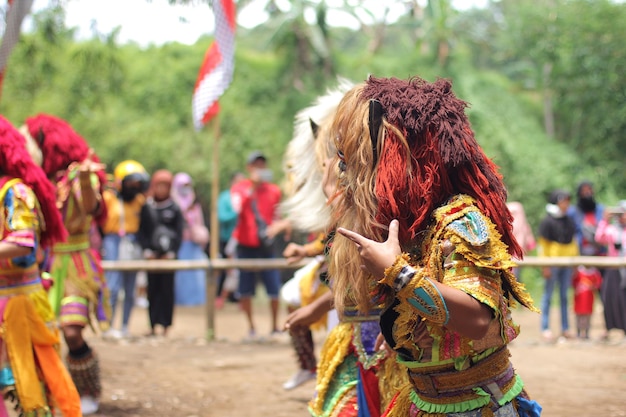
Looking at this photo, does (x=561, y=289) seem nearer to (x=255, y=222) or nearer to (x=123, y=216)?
(x=255, y=222)

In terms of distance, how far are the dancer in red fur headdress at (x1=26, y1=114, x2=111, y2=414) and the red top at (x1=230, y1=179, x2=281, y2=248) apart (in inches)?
159

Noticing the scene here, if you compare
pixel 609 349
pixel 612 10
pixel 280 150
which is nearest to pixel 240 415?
pixel 609 349

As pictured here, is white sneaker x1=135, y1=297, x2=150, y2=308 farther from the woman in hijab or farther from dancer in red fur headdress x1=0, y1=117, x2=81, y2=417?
dancer in red fur headdress x1=0, y1=117, x2=81, y2=417

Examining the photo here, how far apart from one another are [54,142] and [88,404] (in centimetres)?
171

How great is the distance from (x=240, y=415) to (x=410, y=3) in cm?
1434

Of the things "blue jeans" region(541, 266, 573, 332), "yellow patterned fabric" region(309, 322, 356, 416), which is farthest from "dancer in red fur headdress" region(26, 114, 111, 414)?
"blue jeans" region(541, 266, 573, 332)

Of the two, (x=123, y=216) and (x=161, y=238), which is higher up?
(x=123, y=216)

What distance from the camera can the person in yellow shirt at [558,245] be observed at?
379 inches

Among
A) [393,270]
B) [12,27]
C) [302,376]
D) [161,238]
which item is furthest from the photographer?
[161,238]

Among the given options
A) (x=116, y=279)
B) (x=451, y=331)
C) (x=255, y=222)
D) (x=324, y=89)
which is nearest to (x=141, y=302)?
(x=116, y=279)

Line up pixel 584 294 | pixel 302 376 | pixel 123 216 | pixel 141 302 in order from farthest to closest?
pixel 141 302
pixel 123 216
pixel 584 294
pixel 302 376

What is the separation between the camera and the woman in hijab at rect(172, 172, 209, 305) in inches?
414

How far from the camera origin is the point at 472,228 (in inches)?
94.3

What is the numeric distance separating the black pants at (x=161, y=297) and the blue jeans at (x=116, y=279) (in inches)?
11.1
